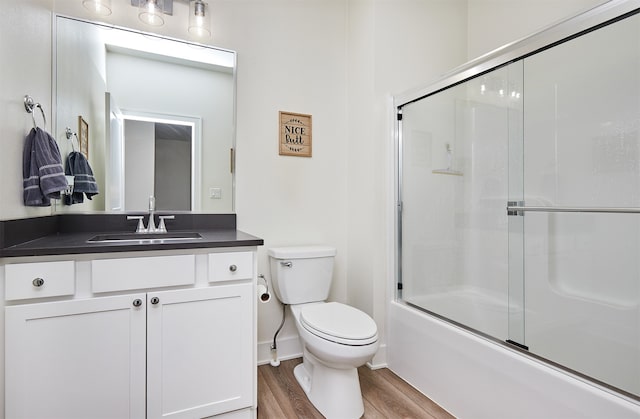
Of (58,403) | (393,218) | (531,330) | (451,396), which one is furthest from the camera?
(393,218)

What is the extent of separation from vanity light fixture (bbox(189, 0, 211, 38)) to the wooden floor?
2.04m

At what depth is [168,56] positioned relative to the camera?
6.29ft

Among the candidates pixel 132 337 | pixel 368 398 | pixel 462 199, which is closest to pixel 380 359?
pixel 368 398

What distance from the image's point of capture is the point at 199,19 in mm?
1927

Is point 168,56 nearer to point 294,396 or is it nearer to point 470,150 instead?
point 470,150

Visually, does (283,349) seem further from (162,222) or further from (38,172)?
(38,172)

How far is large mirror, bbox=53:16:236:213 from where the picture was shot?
1753 millimetres

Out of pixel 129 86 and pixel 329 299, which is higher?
pixel 129 86

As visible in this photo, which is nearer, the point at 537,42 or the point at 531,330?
the point at 537,42

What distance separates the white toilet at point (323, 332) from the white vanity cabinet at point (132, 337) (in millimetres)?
329

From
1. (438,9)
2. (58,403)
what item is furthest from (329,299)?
(438,9)

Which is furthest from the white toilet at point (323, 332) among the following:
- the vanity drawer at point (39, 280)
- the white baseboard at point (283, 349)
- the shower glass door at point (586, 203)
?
the vanity drawer at point (39, 280)

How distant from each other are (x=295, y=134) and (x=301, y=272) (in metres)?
0.90

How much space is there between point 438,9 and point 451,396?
7.89 ft
